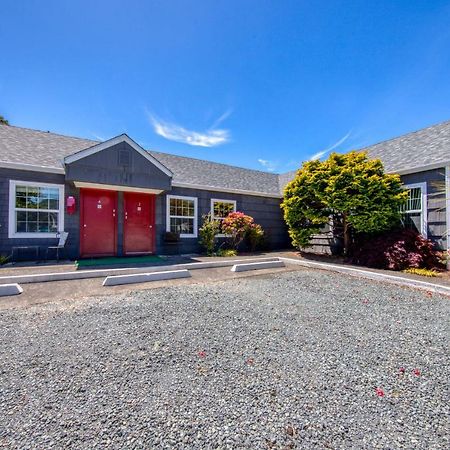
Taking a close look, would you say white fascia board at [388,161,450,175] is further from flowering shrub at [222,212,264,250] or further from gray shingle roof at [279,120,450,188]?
flowering shrub at [222,212,264,250]

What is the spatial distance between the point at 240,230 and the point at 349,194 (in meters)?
4.34

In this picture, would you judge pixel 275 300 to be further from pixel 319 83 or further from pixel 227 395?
pixel 319 83

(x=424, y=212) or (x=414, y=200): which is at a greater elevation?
(x=414, y=200)

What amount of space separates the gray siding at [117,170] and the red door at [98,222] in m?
1.28

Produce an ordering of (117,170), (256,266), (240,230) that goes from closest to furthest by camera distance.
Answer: (256,266) < (117,170) < (240,230)

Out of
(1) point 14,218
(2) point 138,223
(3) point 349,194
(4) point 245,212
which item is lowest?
(2) point 138,223

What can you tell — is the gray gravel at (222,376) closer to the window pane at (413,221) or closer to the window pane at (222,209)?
the window pane at (413,221)

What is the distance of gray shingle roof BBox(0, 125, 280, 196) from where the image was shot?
818cm

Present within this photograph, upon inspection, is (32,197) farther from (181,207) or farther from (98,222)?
(181,207)

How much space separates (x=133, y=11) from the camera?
6.87 metres

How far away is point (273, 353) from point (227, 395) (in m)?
0.90

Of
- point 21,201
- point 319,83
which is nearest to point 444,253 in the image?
point 319,83

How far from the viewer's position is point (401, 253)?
24.2ft

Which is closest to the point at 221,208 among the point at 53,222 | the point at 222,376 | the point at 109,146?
the point at 109,146
